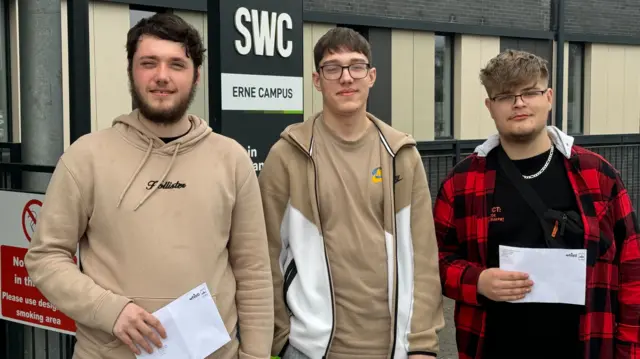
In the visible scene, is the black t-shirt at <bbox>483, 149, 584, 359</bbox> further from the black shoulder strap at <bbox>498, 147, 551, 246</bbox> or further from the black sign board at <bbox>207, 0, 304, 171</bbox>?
the black sign board at <bbox>207, 0, 304, 171</bbox>

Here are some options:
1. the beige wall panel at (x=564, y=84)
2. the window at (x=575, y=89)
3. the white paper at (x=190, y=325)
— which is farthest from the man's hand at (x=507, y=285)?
the window at (x=575, y=89)

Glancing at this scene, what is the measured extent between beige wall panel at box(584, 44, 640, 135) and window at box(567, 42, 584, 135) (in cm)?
13

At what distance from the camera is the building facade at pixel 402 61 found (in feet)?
12.5

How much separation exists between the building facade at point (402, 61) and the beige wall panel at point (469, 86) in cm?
2

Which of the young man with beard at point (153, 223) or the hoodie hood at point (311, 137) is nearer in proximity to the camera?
the young man with beard at point (153, 223)

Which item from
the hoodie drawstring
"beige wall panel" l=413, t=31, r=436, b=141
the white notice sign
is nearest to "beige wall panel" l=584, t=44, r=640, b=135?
"beige wall panel" l=413, t=31, r=436, b=141

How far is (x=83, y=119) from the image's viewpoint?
365cm

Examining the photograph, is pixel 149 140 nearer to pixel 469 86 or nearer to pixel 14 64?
pixel 14 64

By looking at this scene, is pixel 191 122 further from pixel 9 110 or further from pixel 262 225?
pixel 9 110

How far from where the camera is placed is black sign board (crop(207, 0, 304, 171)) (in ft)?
13.9

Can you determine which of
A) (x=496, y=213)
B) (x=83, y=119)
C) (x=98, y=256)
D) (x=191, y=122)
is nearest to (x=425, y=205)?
(x=496, y=213)

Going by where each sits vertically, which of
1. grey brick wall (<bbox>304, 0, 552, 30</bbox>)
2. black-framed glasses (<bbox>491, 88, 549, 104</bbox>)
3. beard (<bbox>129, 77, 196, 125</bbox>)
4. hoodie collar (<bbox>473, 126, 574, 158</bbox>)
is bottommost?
hoodie collar (<bbox>473, 126, 574, 158</bbox>)

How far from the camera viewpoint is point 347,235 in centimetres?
283

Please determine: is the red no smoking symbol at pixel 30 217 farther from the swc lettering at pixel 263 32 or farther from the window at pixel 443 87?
the window at pixel 443 87
